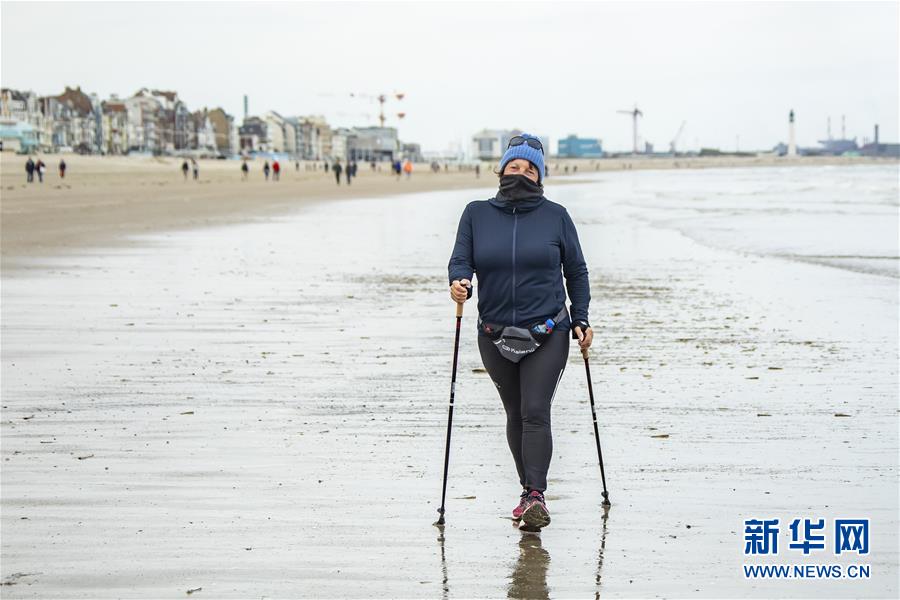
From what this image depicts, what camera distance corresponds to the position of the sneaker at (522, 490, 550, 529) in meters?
5.27

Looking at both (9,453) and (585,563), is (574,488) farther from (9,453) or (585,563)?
(9,453)

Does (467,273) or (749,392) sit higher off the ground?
(467,273)

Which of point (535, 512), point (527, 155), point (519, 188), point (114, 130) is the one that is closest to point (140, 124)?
point (114, 130)

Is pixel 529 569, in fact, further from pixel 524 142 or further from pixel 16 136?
pixel 16 136

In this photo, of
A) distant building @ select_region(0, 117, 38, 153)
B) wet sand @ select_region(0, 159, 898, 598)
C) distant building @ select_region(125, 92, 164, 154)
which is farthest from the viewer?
distant building @ select_region(125, 92, 164, 154)

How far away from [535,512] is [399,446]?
67.0 inches

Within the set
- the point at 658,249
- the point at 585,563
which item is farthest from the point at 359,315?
the point at 658,249

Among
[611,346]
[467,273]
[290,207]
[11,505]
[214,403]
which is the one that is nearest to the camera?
[467,273]

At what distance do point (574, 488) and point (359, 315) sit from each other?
6.92m

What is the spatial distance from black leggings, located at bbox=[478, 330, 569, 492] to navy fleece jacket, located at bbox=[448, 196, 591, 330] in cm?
14

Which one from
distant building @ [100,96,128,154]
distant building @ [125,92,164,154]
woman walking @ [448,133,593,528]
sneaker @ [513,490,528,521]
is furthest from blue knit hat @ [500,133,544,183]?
distant building @ [125,92,164,154]

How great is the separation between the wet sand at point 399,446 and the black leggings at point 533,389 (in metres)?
0.30

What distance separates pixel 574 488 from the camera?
598 cm

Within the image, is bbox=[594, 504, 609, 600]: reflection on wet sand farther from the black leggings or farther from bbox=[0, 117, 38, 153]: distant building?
bbox=[0, 117, 38, 153]: distant building
